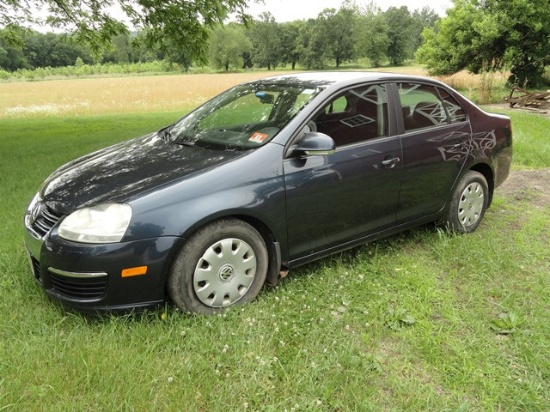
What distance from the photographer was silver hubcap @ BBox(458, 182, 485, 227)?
4254 mm

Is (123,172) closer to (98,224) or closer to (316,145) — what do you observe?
(98,224)

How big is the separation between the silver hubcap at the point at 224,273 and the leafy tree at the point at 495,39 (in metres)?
20.0

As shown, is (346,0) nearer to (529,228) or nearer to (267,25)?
(267,25)

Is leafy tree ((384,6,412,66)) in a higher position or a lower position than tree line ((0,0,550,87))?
higher

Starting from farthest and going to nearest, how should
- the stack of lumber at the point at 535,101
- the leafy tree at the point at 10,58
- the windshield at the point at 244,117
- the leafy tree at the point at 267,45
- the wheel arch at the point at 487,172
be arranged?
the leafy tree at the point at 267,45, the leafy tree at the point at 10,58, the stack of lumber at the point at 535,101, the wheel arch at the point at 487,172, the windshield at the point at 244,117

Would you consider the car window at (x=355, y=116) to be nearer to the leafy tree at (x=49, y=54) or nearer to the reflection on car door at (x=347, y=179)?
the reflection on car door at (x=347, y=179)

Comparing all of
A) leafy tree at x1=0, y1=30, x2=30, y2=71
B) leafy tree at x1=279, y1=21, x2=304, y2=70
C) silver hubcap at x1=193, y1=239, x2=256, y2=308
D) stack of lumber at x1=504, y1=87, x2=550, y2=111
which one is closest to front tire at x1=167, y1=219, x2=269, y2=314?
silver hubcap at x1=193, y1=239, x2=256, y2=308

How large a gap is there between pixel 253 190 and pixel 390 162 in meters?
Result: 1.27

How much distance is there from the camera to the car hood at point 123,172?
9.02 feet

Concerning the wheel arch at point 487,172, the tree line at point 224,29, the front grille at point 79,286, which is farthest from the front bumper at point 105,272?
the tree line at point 224,29

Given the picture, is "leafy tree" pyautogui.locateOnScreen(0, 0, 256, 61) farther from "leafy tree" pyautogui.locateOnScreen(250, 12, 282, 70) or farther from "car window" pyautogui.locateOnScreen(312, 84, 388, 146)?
"leafy tree" pyautogui.locateOnScreen(250, 12, 282, 70)

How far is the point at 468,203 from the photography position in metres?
4.30

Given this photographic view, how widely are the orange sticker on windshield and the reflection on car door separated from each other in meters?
0.27

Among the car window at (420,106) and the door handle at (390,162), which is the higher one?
the car window at (420,106)
